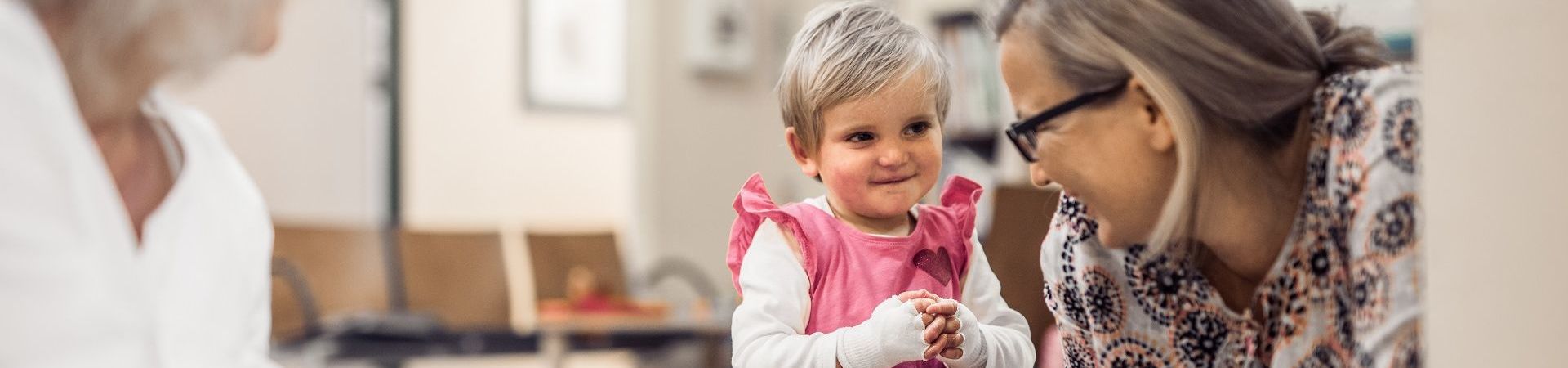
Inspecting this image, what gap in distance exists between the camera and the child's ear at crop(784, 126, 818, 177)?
1120 millimetres

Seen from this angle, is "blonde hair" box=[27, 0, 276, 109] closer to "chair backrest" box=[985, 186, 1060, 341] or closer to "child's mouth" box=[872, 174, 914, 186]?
"child's mouth" box=[872, 174, 914, 186]

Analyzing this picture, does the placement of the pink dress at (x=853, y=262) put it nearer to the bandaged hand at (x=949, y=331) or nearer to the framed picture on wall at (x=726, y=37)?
the bandaged hand at (x=949, y=331)

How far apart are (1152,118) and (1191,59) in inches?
2.1

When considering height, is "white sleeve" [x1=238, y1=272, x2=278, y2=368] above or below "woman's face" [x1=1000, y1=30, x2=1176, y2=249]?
below

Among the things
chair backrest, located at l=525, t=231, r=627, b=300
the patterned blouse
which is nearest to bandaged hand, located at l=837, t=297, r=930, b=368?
the patterned blouse

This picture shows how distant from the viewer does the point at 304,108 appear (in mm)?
2145

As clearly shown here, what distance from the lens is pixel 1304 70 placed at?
113 cm

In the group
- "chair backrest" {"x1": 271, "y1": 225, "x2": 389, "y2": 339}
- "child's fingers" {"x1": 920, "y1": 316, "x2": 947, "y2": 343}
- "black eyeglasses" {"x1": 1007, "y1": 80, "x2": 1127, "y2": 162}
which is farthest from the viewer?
"chair backrest" {"x1": 271, "y1": 225, "x2": 389, "y2": 339}

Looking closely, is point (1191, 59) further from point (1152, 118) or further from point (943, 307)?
point (943, 307)

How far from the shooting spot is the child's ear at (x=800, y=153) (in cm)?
112

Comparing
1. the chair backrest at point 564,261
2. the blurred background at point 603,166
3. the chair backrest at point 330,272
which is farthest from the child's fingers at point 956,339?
the chair backrest at point 564,261

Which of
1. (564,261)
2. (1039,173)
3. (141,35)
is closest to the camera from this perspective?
(141,35)

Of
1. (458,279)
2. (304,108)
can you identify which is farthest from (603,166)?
(304,108)

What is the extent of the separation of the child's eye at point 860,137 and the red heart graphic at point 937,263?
98 mm
